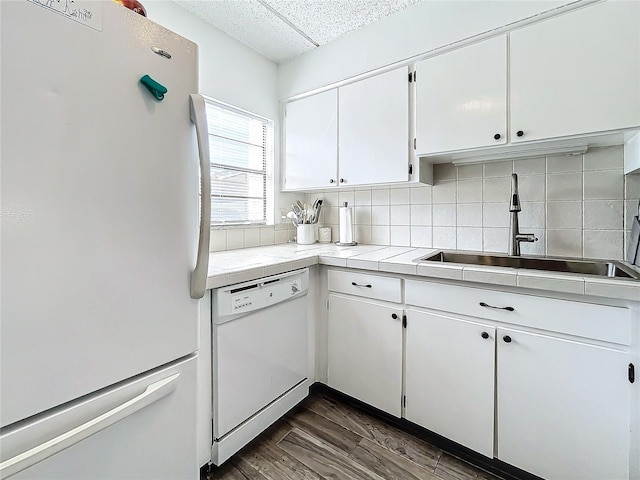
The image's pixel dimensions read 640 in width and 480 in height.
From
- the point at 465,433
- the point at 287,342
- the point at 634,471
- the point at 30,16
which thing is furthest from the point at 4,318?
the point at 634,471

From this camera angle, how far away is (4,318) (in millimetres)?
614

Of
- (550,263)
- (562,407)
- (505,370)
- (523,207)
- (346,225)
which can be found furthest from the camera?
(346,225)

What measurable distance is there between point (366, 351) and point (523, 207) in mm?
1226

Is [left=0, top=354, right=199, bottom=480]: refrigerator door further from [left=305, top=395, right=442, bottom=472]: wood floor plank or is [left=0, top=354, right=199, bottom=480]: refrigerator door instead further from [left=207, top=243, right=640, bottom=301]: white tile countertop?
[left=305, top=395, right=442, bottom=472]: wood floor plank

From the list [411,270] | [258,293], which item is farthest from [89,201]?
[411,270]

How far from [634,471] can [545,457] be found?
261 mm

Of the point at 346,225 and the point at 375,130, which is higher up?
the point at 375,130

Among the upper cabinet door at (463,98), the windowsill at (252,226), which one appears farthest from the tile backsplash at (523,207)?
the windowsill at (252,226)

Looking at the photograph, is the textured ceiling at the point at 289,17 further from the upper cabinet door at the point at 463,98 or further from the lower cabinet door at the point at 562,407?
the lower cabinet door at the point at 562,407

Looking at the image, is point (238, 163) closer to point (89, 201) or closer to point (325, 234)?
point (325, 234)

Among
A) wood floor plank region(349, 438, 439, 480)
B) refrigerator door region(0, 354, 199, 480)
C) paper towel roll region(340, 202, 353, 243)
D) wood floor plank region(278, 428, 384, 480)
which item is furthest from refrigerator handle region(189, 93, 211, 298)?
paper towel roll region(340, 202, 353, 243)

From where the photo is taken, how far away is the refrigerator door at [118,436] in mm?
657

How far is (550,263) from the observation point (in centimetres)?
162

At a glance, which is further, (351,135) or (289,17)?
(351,135)
